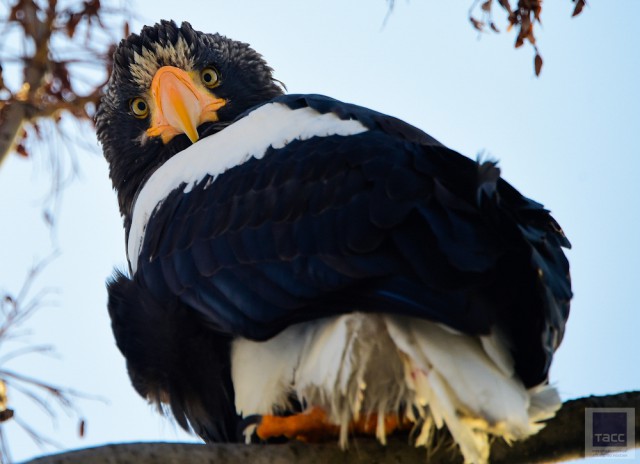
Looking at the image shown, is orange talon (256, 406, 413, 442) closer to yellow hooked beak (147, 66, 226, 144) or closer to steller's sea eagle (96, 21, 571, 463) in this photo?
steller's sea eagle (96, 21, 571, 463)

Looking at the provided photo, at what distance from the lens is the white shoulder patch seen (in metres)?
4.17

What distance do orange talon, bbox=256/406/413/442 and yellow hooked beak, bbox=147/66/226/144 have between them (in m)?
1.70

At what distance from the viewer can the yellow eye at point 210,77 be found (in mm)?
5547

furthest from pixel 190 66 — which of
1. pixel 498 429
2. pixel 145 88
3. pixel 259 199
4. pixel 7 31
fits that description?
pixel 498 429

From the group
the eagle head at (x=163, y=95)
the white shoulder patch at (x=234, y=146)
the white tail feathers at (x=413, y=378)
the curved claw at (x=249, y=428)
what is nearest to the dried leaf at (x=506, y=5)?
the white shoulder patch at (x=234, y=146)

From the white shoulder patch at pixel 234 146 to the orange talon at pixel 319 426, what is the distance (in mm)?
991

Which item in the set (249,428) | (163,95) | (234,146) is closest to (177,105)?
(163,95)

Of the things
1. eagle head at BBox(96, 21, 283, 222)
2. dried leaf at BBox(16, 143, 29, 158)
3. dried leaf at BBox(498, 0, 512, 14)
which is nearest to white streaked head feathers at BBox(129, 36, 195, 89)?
eagle head at BBox(96, 21, 283, 222)

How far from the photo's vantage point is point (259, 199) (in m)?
3.94

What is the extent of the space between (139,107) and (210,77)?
0.37 metres

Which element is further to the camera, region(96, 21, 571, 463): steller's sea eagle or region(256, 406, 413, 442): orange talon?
region(256, 406, 413, 442): orange talon

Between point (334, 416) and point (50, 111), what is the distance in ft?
6.76

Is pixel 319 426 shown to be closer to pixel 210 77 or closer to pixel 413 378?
pixel 413 378

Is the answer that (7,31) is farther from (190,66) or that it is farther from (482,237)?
(482,237)
